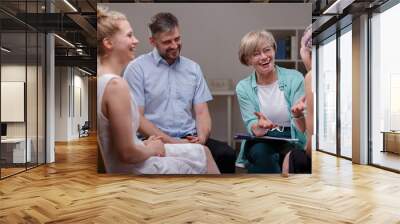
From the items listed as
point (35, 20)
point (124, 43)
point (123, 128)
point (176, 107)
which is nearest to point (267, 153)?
point (176, 107)

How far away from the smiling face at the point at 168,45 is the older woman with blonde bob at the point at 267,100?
953mm

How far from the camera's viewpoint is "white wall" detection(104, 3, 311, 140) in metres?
6.46

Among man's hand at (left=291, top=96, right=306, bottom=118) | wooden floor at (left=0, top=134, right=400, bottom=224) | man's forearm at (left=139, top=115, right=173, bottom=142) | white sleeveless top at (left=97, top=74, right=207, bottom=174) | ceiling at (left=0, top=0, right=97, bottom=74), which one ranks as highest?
ceiling at (left=0, top=0, right=97, bottom=74)

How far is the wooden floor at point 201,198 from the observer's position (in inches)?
162

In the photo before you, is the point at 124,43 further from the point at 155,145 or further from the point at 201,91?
the point at 155,145

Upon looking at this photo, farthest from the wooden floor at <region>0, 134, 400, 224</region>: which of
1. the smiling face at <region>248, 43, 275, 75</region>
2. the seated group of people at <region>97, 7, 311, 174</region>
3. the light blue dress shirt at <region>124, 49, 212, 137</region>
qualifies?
the smiling face at <region>248, 43, 275, 75</region>

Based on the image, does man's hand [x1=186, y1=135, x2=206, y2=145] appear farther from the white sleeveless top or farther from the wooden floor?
the wooden floor

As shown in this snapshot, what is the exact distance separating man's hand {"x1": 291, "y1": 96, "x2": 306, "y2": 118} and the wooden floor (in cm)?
95

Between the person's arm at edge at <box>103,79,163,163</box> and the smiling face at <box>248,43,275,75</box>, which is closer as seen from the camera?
the person's arm at edge at <box>103,79,163,163</box>

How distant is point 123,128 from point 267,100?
2140 mm

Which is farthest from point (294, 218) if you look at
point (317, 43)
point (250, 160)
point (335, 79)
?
point (317, 43)

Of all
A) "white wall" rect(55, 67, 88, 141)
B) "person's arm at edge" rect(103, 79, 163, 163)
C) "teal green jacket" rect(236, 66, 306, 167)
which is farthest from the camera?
"white wall" rect(55, 67, 88, 141)

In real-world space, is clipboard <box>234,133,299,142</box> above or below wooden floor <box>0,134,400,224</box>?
above

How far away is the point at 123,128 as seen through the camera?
6.24 m
